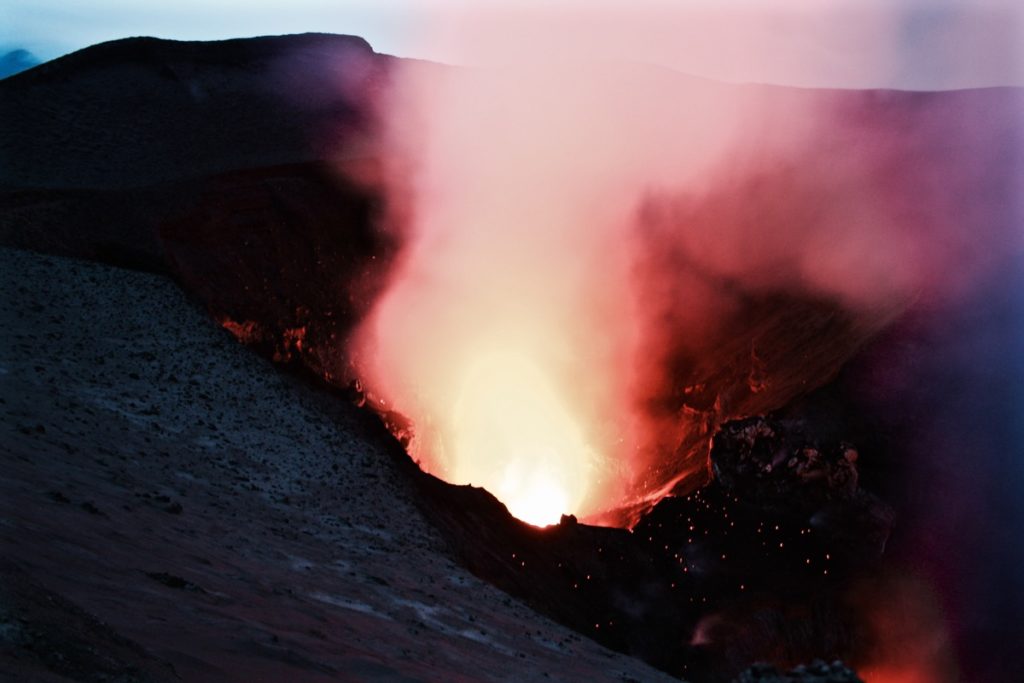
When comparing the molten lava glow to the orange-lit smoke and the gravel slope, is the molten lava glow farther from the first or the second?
the gravel slope

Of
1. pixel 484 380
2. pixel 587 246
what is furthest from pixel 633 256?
pixel 484 380

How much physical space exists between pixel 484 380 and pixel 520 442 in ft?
7.32

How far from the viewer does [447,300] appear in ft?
61.9

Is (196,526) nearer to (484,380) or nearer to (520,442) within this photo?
(484,380)

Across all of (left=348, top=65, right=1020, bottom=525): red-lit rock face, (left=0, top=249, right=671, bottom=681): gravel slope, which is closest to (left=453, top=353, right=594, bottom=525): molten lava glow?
(left=348, top=65, right=1020, bottom=525): red-lit rock face

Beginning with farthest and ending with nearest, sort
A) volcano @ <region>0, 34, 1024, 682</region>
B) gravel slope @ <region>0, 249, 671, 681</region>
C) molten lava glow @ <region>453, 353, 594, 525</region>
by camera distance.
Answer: molten lava glow @ <region>453, 353, 594, 525</region>
volcano @ <region>0, 34, 1024, 682</region>
gravel slope @ <region>0, 249, 671, 681</region>

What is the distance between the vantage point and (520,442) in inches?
878

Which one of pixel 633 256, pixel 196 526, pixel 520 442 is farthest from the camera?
pixel 520 442

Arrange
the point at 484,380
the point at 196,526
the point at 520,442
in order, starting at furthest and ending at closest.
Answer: the point at 520,442 → the point at 484,380 → the point at 196,526

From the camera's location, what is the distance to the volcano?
6.85 metres

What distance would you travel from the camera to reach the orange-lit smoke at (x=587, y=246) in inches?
667

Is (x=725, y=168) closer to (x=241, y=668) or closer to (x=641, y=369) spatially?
(x=641, y=369)

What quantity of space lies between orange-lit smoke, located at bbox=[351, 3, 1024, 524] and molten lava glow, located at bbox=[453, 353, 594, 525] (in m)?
0.06

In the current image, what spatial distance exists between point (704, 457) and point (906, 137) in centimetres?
643
